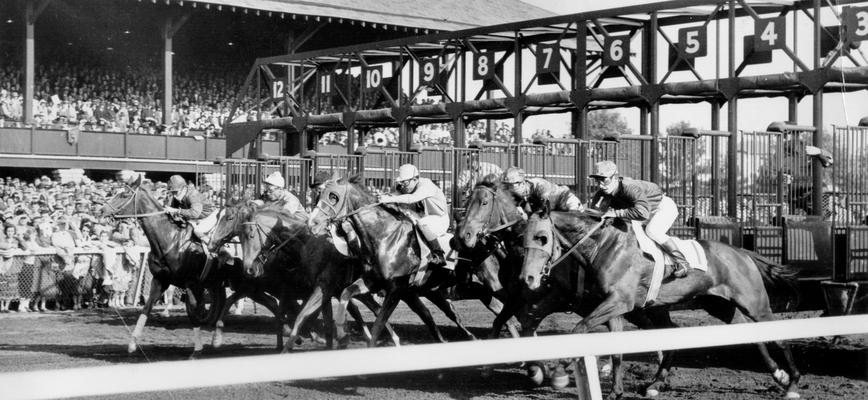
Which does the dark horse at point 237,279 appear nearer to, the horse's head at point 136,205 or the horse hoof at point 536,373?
the horse's head at point 136,205

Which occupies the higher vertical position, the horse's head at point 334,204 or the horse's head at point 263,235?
the horse's head at point 334,204

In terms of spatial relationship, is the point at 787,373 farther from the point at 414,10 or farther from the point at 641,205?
the point at 414,10

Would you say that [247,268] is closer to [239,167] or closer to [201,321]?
[201,321]

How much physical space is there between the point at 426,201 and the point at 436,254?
2.04 ft

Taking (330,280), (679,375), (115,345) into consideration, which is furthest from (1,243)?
(679,375)

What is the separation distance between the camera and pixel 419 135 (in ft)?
93.5

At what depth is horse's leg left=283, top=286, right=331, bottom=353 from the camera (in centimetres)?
927

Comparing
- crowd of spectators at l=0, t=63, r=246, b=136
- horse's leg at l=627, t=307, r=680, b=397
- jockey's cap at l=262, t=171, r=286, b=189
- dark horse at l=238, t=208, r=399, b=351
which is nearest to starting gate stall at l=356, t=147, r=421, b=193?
jockey's cap at l=262, t=171, r=286, b=189

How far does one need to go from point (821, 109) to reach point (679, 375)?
15.7ft

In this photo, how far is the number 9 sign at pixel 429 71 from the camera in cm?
1989

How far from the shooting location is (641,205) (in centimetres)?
827

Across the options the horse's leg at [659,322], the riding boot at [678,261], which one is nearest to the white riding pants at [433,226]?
the horse's leg at [659,322]

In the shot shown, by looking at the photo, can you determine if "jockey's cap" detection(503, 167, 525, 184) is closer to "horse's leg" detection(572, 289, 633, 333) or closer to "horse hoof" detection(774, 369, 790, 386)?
"horse's leg" detection(572, 289, 633, 333)

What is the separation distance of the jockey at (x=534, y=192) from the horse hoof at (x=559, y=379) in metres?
1.35
